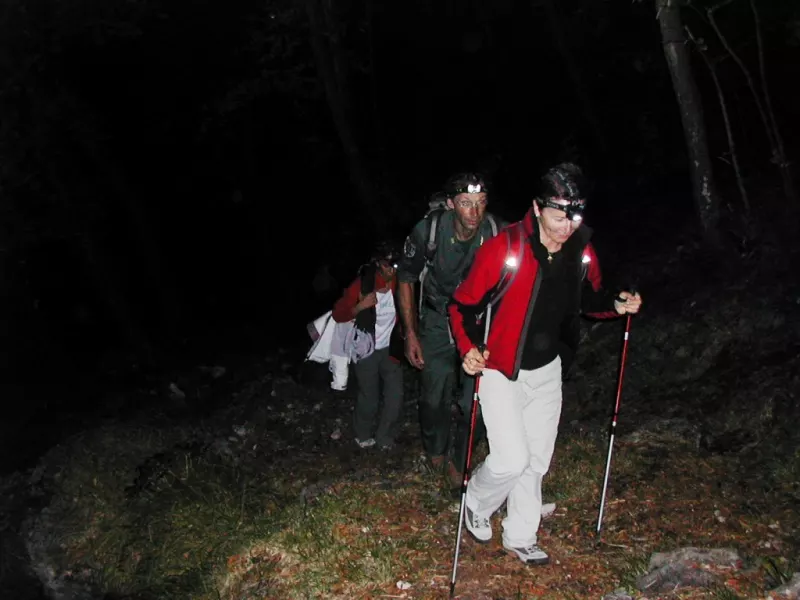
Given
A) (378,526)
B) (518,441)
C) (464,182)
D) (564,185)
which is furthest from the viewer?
(378,526)

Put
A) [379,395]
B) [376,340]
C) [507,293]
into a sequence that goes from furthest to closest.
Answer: [379,395] < [376,340] < [507,293]

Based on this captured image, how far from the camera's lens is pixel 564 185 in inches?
179

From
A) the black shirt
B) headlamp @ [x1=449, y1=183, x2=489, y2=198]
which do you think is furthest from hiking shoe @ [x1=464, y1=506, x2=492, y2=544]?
headlamp @ [x1=449, y1=183, x2=489, y2=198]

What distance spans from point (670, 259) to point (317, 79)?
8766 millimetres

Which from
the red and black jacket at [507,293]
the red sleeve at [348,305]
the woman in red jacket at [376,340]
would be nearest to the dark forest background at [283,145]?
the woman in red jacket at [376,340]

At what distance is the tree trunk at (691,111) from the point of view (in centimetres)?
941

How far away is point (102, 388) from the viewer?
14.7m

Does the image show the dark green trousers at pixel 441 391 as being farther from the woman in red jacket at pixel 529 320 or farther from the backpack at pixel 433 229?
the woman in red jacket at pixel 529 320

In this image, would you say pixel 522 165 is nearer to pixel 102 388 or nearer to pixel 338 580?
pixel 102 388

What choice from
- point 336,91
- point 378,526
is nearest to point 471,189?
point 378,526

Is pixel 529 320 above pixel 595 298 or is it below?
below

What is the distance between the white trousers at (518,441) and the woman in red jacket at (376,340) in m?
2.08

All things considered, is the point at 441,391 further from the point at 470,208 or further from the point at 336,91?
the point at 336,91

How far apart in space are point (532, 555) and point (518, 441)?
3.25ft
